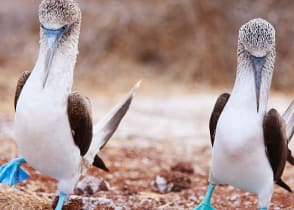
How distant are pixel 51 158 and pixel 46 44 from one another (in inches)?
29.0

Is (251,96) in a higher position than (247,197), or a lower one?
higher

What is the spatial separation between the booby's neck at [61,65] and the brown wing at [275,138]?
4.33 feet

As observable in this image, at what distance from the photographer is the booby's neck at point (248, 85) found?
4764 millimetres

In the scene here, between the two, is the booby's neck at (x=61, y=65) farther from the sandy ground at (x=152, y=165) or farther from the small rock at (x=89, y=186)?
the small rock at (x=89, y=186)

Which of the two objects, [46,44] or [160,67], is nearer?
[46,44]

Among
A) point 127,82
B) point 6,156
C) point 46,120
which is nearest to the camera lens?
point 46,120

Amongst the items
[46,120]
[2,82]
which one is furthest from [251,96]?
[2,82]

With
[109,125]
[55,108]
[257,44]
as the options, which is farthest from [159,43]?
[55,108]

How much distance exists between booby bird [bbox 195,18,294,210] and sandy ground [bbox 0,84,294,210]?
1151 millimetres

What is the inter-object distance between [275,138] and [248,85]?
1.28 ft

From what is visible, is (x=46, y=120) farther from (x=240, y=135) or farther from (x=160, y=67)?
(x=160, y=67)

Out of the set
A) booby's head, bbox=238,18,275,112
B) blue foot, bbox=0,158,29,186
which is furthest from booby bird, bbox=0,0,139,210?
booby's head, bbox=238,18,275,112

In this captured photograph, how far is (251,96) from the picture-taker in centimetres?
477

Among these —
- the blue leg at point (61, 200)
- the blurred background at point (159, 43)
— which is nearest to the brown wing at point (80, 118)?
the blue leg at point (61, 200)
